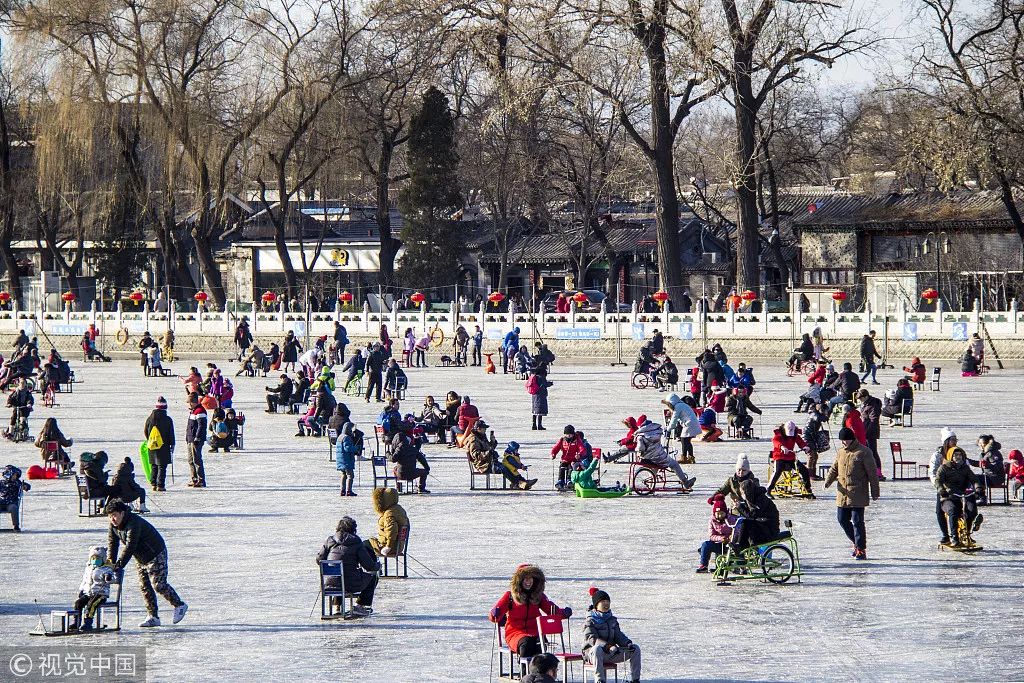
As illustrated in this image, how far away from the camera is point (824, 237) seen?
194 ft

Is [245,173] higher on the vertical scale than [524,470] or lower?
higher

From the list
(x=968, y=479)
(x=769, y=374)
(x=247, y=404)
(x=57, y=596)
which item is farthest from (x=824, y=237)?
(x=57, y=596)

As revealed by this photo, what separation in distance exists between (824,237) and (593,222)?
31.0 feet

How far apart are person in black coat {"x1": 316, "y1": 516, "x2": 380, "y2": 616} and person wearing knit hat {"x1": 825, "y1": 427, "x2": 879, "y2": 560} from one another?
4.70 m

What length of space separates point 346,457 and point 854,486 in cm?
693

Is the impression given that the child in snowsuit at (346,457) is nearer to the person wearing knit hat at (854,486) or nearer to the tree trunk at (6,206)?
the person wearing knit hat at (854,486)

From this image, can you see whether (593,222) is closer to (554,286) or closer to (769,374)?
(554,286)

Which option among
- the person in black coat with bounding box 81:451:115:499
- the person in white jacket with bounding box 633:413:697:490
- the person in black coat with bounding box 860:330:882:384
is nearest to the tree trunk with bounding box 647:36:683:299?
the person in black coat with bounding box 860:330:882:384

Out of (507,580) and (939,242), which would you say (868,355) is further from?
(507,580)

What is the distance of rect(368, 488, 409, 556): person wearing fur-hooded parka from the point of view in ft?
45.1

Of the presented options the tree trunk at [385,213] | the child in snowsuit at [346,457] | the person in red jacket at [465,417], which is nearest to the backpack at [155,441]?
the child in snowsuit at [346,457]

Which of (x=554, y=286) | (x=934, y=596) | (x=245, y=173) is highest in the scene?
(x=245, y=173)
